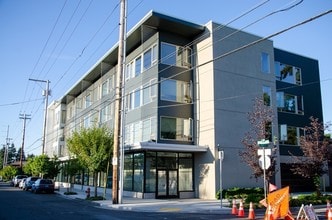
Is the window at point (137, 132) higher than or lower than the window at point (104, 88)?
lower

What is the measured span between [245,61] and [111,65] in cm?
1489

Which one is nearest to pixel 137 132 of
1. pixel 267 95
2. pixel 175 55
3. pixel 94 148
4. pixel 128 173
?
pixel 128 173

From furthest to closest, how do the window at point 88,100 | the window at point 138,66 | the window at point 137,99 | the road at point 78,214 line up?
the window at point 88,100
the window at point 138,66
the window at point 137,99
the road at point 78,214

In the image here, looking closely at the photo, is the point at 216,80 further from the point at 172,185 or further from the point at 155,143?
the point at 172,185

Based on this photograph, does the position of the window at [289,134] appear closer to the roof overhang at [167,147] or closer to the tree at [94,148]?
the roof overhang at [167,147]

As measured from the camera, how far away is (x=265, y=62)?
31.9m

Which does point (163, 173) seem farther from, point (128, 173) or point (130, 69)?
point (130, 69)

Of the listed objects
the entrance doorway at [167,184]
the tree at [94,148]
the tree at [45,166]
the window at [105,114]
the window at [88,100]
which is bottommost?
the entrance doorway at [167,184]

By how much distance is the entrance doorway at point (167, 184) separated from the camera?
1069 inches

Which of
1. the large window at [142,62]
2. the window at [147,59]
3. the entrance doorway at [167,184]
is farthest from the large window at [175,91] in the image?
the entrance doorway at [167,184]

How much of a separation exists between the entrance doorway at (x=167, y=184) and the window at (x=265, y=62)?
1218 cm

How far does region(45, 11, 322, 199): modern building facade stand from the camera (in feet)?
89.1

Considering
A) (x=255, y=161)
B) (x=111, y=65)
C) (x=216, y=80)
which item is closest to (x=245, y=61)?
(x=216, y=80)

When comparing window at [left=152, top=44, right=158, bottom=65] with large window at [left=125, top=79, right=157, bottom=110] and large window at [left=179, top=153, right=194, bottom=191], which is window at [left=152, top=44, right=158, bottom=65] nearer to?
large window at [left=125, top=79, right=157, bottom=110]
